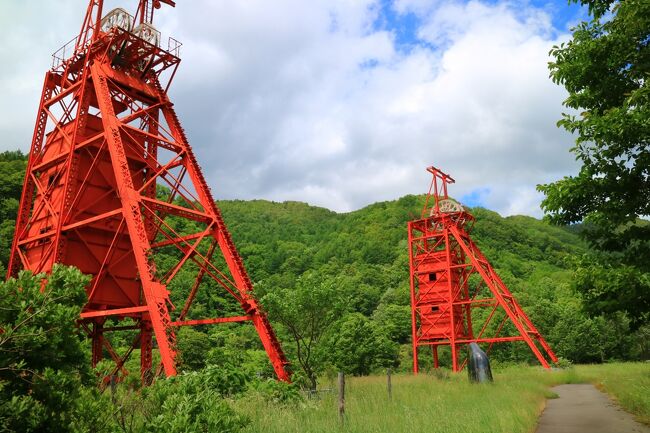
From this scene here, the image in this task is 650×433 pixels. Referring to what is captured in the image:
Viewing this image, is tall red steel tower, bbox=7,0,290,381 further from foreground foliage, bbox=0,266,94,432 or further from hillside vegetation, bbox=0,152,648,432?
foreground foliage, bbox=0,266,94,432

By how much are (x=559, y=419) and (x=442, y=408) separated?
125 inches

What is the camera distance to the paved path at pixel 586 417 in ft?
31.7

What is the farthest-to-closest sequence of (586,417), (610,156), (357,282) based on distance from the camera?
(357,282)
(586,417)
(610,156)

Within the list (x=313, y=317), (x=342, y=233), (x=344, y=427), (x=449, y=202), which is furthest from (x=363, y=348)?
(x=342, y=233)

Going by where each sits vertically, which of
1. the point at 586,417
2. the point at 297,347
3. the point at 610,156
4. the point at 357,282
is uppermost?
the point at 357,282

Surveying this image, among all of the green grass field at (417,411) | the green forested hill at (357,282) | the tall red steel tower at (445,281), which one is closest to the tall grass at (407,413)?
the green grass field at (417,411)

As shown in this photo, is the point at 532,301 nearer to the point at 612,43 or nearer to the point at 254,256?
the point at 254,256

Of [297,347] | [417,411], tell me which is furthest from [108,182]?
[417,411]

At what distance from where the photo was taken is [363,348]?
44000 mm

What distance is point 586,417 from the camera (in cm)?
1140

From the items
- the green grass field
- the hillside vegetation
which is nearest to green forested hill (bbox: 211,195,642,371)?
the hillside vegetation

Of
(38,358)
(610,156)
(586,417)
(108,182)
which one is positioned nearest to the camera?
(38,358)

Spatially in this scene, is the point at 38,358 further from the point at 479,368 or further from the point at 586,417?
the point at 479,368

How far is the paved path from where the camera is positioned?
965 cm
